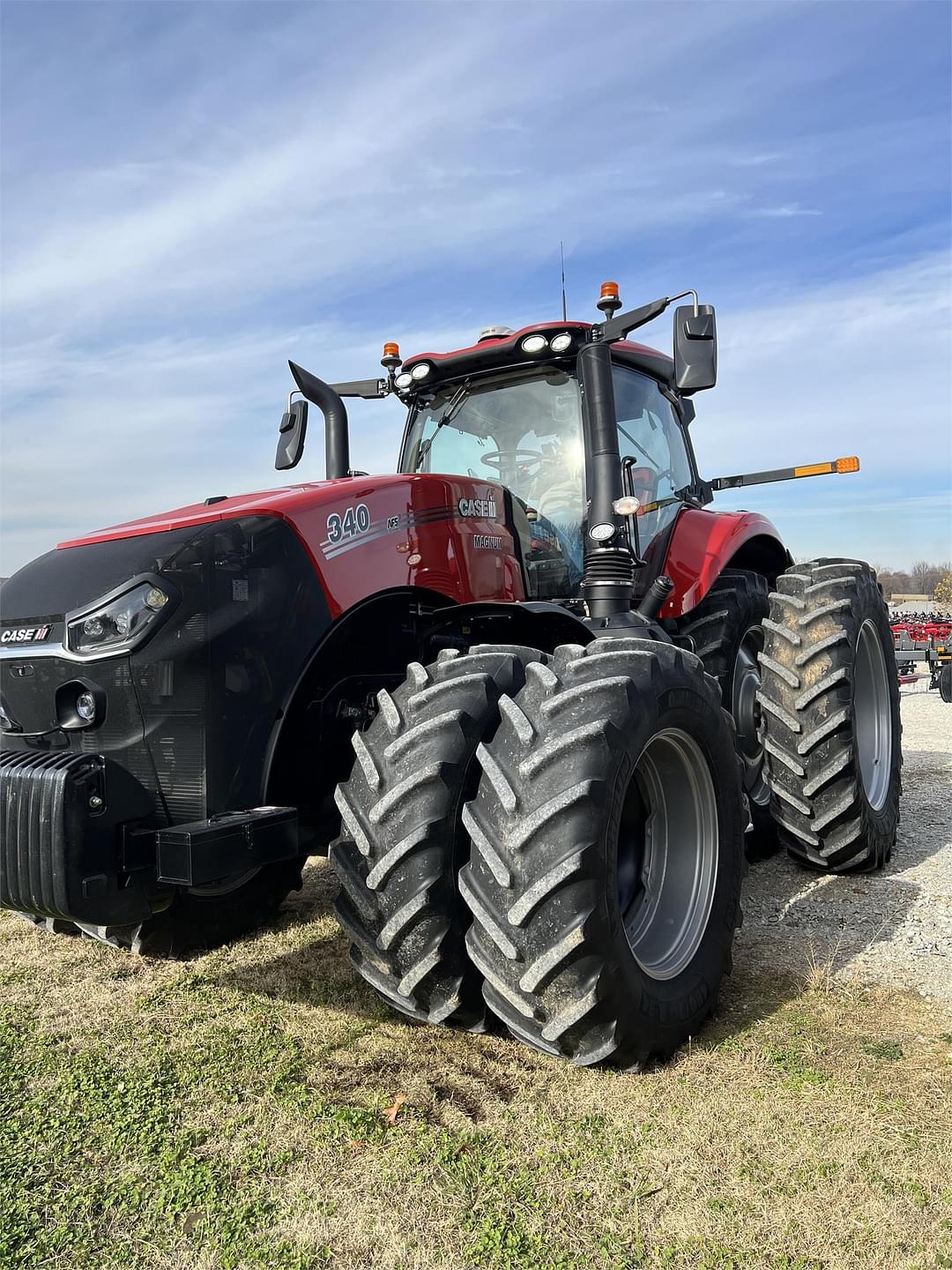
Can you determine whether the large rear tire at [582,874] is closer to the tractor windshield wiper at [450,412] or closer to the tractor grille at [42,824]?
the tractor grille at [42,824]

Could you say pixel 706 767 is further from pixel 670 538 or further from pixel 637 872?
pixel 670 538

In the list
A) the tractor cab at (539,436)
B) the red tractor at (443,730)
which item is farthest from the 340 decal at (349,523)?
the tractor cab at (539,436)

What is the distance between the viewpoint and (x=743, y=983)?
10.9 feet

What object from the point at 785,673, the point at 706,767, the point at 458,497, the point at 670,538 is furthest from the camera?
the point at 670,538

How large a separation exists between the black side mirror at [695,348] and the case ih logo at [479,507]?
0.91 metres

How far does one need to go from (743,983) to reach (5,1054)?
238 cm

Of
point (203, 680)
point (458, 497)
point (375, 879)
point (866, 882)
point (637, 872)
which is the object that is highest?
point (458, 497)

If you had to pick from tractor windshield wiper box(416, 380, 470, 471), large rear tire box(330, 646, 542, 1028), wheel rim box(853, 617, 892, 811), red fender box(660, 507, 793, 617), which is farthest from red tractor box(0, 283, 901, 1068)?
wheel rim box(853, 617, 892, 811)

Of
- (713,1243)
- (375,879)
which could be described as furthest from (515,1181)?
(375,879)

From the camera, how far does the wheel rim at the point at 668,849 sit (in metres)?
3.12

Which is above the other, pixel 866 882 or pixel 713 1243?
pixel 713 1243

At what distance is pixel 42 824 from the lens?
2.55 m

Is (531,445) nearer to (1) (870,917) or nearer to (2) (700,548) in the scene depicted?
(2) (700,548)

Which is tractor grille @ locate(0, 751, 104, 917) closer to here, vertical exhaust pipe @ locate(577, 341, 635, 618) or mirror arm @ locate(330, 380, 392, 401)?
vertical exhaust pipe @ locate(577, 341, 635, 618)
